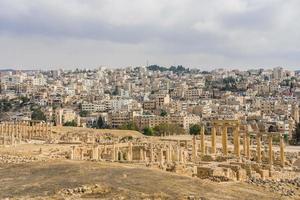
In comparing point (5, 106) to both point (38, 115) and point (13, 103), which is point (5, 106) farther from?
point (38, 115)

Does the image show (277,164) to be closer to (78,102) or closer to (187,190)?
(187,190)

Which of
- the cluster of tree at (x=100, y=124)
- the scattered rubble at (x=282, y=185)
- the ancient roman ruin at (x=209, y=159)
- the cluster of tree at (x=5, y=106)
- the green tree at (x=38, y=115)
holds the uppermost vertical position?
the cluster of tree at (x=5, y=106)

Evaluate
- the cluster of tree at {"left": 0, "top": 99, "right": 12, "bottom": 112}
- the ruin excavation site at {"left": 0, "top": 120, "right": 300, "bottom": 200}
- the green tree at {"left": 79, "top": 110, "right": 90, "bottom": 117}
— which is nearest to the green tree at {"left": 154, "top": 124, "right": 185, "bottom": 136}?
the green tree at {"left": 79, "top": 110, "right": 90, "bottom": 117}

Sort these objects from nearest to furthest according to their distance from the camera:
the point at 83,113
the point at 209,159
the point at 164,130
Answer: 1. the point at 209,159
2. the point at 164,130
3. the point at 83,113

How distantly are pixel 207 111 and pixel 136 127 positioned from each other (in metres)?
34.2

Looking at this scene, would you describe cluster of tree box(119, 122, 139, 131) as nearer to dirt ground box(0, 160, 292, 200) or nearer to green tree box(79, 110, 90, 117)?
green tree box(79, 110, 90, 117)

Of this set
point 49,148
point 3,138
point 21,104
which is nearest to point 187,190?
point 49,148

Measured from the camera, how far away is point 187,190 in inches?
1302

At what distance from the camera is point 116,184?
33219 mm

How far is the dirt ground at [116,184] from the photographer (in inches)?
1236

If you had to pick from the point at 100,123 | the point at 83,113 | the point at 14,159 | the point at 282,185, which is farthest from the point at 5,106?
the point at 282,185

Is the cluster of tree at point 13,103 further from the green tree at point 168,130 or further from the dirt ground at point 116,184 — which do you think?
the dirt ground at point 116,184

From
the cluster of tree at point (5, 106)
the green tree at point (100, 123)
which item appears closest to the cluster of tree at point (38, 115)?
the green tree at point (100, 123)

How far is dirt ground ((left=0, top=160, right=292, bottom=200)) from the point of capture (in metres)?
31.4
